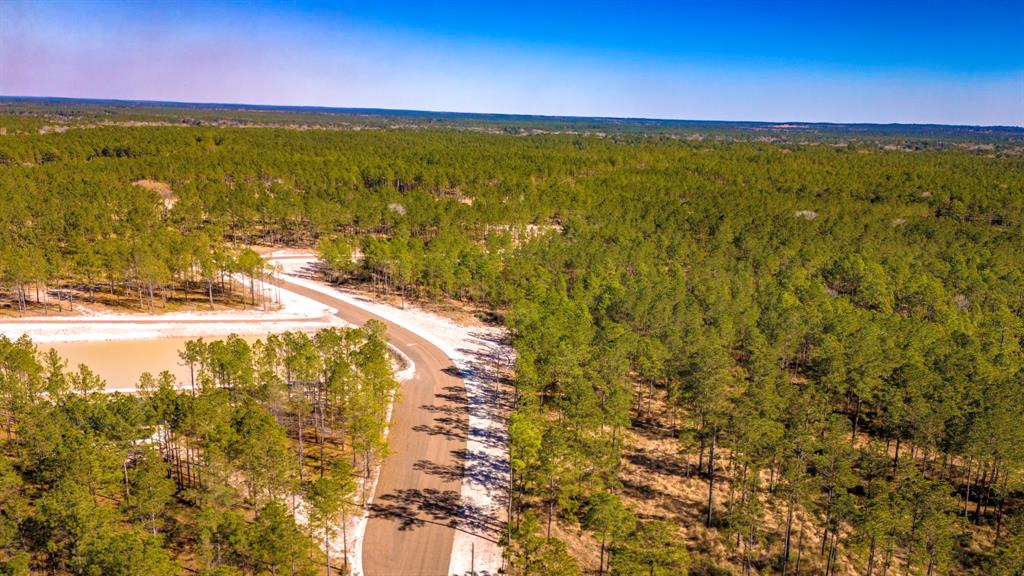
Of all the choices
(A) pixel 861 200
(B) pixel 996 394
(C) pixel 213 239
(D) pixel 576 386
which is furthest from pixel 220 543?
(A) pixel 861 200

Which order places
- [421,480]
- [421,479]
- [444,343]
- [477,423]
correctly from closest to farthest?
[421,480] → [421,479] → [477,423] → [444,343]

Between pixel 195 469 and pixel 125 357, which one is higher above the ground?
pixel 195 469

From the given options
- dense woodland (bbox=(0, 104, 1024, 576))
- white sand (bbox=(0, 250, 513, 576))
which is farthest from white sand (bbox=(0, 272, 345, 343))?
dense woodland (bbox=(0, 104, 1024, 576))

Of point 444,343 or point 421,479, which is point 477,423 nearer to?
point 421,479

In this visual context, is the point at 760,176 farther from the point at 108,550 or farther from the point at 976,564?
the point at 108,550

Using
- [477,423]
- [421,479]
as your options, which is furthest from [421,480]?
[477,423]
